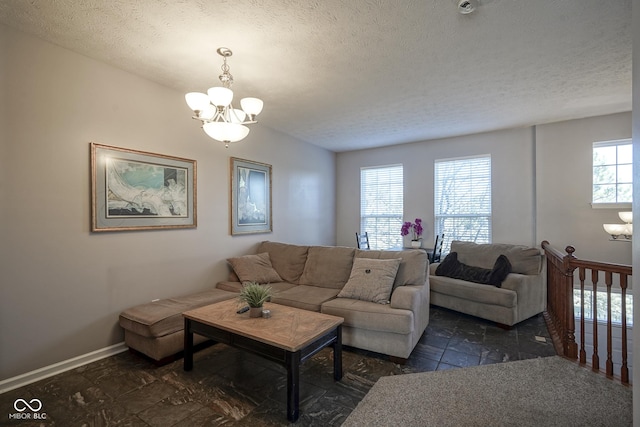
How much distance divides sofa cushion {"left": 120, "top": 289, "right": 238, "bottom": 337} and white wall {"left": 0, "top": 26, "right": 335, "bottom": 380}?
0.69 ft

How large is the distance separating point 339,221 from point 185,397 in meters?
4.66

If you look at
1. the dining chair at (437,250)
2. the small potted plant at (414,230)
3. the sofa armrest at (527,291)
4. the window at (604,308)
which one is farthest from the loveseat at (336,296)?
the window at (604,308)

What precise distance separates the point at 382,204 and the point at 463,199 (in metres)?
1.50

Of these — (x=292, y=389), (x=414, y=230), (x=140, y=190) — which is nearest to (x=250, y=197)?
(x=140, y=190)

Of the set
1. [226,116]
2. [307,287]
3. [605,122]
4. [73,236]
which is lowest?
[307,287]

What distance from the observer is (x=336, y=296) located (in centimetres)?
329

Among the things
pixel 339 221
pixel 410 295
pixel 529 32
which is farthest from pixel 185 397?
pixel 339 221

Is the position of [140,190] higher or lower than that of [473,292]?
higher

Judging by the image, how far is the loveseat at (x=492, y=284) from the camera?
3.52 metres

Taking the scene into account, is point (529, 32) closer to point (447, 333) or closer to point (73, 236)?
point (447, 333)

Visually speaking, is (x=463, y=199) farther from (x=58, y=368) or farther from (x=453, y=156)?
(x=58, y=368)

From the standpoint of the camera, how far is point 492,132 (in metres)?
4.84

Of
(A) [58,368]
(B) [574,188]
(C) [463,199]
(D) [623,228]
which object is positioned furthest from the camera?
(C) [463,199]

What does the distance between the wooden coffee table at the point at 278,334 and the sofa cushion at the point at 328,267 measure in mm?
1065
